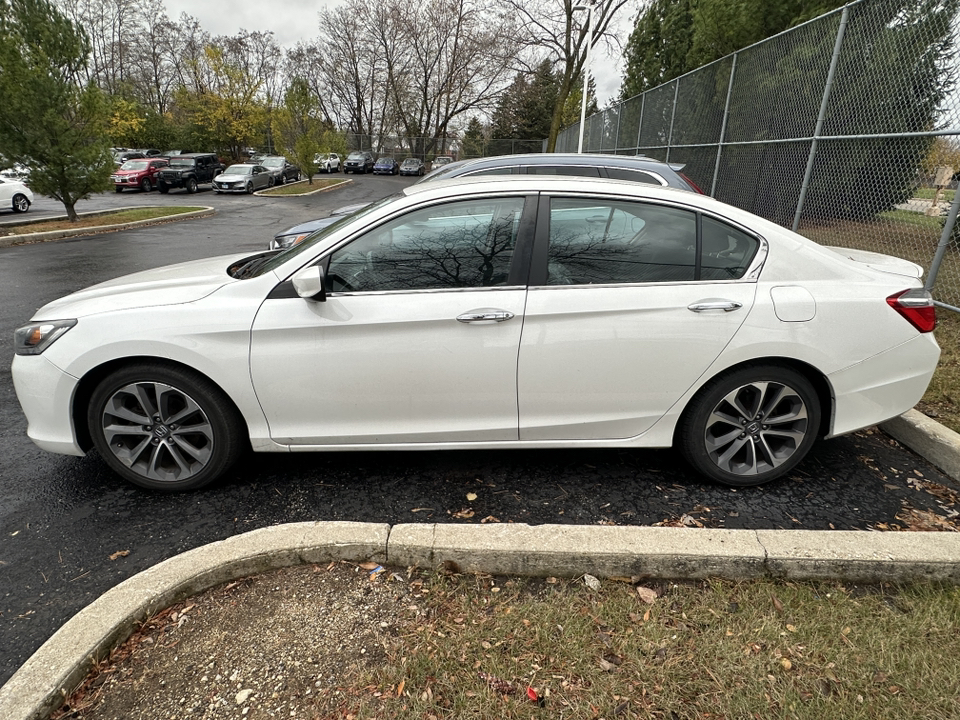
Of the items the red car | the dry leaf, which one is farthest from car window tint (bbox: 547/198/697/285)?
the red car

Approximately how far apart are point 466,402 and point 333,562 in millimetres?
988

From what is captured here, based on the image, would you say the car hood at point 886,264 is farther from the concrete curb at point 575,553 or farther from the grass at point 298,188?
the grass at point 298,188

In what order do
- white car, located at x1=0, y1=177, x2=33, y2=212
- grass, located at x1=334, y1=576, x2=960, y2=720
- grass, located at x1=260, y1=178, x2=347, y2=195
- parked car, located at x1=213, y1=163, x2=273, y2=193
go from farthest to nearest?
grass, located at x1=260, y1=178, x2=347, y2=195 → parked car, located at x1=213, y1=163, x2=273, y2=193 → white car, located at x1=0, y1=177, x2=33, y2=212 → grass, located at x1=334, y1=576, x2=960, y2=720

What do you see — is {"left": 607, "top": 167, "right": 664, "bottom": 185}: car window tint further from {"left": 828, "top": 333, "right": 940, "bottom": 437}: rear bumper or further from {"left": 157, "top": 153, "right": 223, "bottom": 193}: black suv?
{"left": 157, "top": 153, "right": 223, "bottom": 193}: black suv

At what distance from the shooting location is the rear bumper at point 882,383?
9.96 feet

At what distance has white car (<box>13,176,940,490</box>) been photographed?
113 inches

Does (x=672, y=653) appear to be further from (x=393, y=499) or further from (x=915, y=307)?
(x=915, y=307)

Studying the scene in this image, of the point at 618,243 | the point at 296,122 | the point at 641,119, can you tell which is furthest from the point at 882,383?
the point at 296,122

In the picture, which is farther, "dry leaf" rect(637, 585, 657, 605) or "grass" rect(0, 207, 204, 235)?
"grass" rect(0, 207, 204, 235)

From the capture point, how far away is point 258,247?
1206 cm

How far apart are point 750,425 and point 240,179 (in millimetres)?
27913

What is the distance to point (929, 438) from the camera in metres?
3.56

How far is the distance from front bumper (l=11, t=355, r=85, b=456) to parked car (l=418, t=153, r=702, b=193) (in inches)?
164

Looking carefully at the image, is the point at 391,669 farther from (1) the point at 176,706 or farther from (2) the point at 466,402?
(2) the point at 466,402
